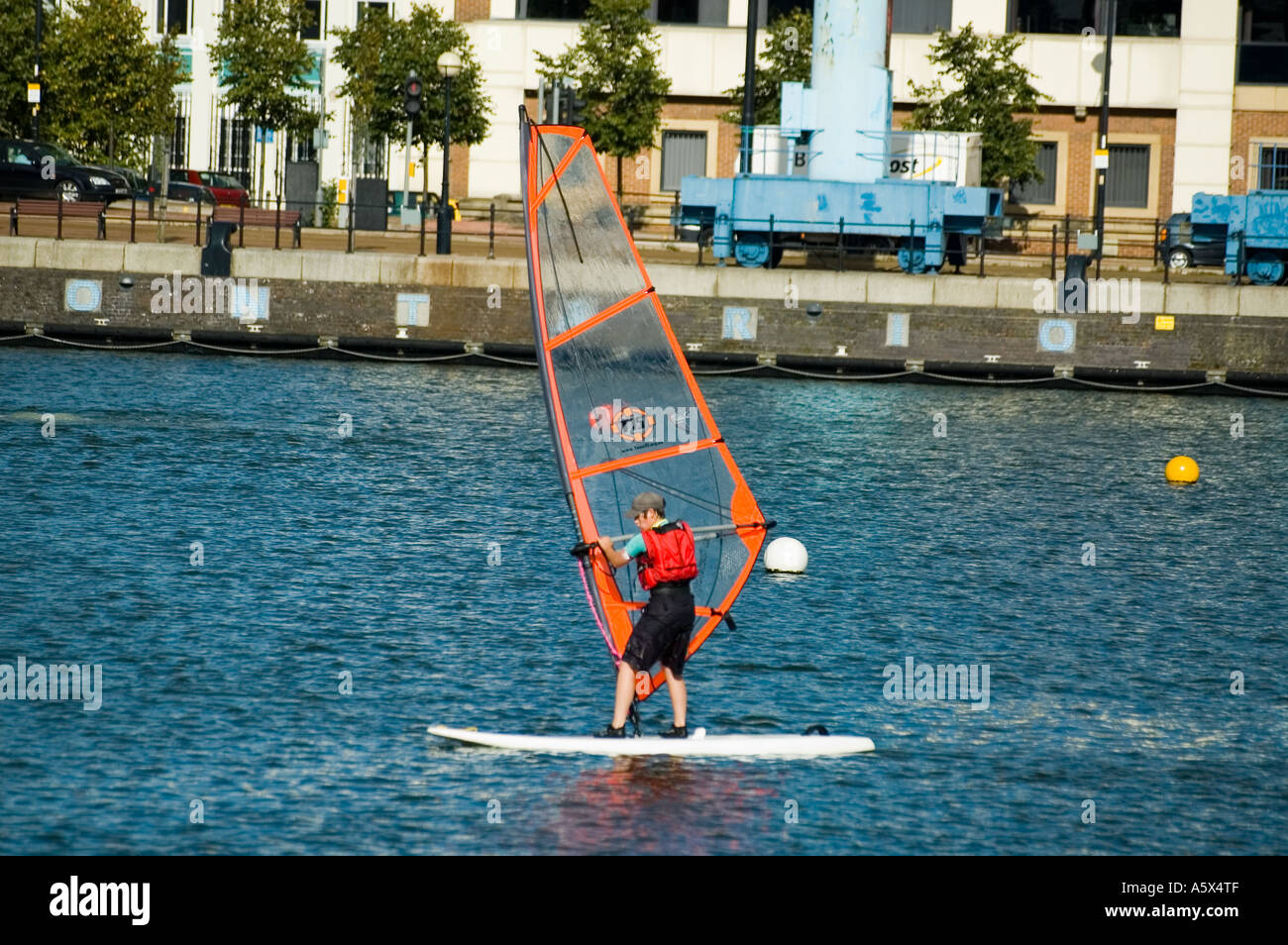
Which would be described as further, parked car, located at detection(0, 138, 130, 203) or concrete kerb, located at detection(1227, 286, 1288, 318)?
parked car, located at detection(0, 138, 130, 203)

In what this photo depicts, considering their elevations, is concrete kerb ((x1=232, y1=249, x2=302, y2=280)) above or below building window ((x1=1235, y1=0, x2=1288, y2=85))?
below

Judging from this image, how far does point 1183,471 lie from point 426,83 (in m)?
34.7

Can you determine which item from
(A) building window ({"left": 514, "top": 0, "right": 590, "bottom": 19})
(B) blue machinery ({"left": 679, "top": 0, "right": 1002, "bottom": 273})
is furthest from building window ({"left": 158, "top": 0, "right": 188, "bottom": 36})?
(B) blue machinery ({"left": 679, "top": 0, "right": 1002, "bottom": 273})

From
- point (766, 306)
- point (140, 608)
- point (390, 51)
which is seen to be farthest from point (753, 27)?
point (140, 608)

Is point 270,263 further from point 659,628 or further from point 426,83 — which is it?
point 659,628

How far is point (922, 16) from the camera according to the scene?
6269 centimetres

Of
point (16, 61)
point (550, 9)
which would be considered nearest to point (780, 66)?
point (550, 9)

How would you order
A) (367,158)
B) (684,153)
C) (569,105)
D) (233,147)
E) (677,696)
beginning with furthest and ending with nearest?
(233,147) → (367,158) → (684,153) → (569,105) → (677,696)

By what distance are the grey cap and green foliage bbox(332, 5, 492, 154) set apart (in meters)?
44.1

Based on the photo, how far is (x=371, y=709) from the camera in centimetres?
1512

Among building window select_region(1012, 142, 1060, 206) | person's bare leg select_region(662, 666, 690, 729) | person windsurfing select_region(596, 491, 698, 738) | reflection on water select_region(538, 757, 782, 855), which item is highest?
building window select_region(1012, 142, 1060, 206)

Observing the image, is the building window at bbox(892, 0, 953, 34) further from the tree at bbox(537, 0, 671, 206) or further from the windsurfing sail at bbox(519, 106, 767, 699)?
the windsurfing sail at bbox(519, 106, 767, 699)

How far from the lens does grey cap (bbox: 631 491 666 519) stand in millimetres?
13867
